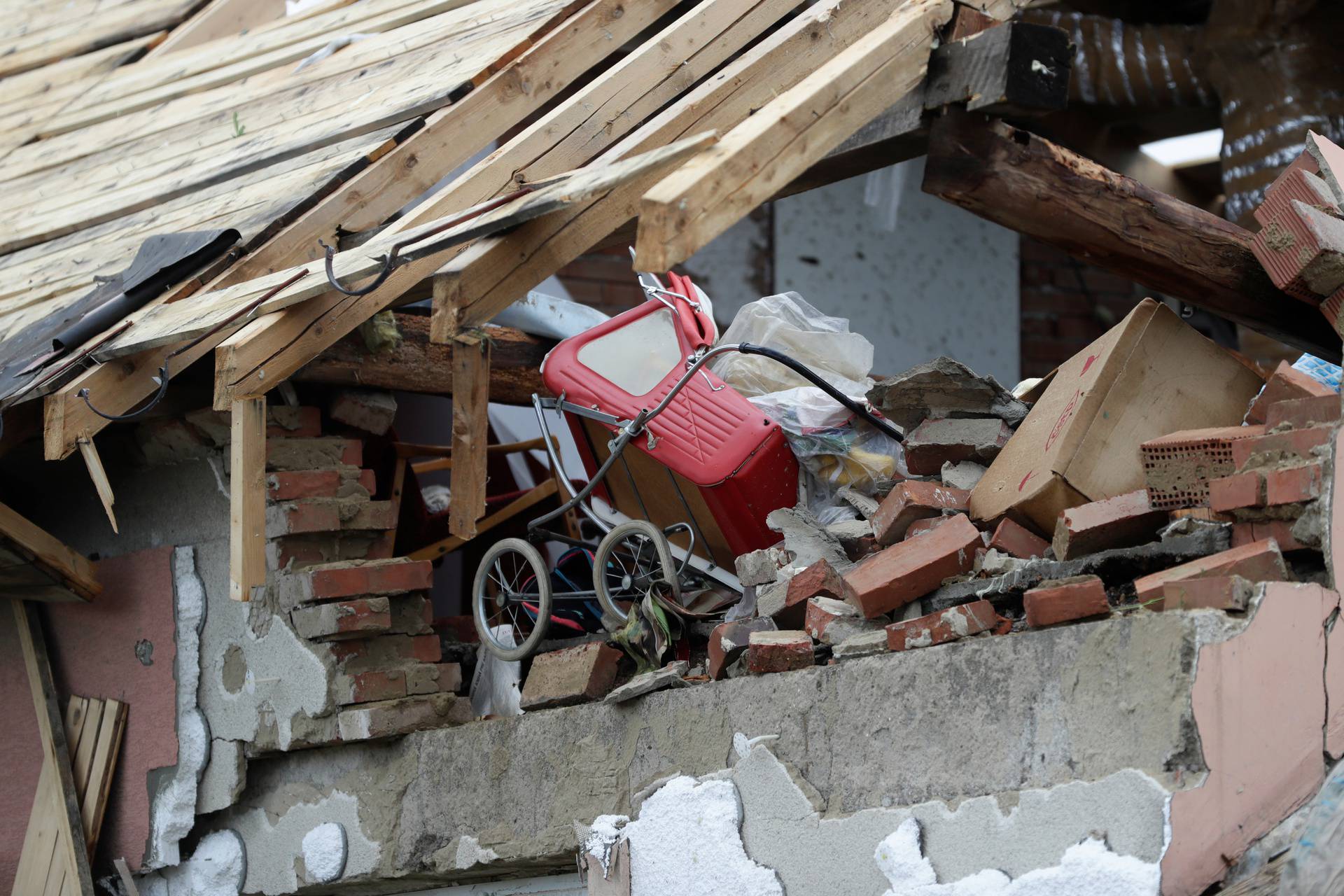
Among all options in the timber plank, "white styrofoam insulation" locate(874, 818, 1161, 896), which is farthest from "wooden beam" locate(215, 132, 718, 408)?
"white styrofoam insulation" locate(874, 818, 1161, 896)

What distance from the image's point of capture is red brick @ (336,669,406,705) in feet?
12.8

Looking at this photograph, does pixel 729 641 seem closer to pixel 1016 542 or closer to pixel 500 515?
pixel 1016 542

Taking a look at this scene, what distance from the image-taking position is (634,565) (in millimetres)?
4020

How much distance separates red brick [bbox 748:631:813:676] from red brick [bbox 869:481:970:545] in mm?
357

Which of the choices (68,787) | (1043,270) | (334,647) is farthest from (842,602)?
(1043,270)

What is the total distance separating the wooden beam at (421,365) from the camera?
13.5 feet

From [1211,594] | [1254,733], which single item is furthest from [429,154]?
[1254,733]

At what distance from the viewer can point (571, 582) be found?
434cm

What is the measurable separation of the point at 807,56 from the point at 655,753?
167 centimetres

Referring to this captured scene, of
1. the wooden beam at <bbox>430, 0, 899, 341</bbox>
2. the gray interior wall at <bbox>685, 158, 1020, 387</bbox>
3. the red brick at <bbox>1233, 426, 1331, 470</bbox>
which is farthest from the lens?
the gray interior wall at <bbox>685, 158, 1020, 387</bbox>

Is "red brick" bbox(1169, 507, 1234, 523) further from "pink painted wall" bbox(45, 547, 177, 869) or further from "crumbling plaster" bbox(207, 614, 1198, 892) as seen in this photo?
"pink painted wall" bbox(45, 547, 177, 869)

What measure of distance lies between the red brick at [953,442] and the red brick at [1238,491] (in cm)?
84

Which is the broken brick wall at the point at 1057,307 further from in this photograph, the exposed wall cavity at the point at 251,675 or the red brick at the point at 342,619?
the exposed wall cavity at the point at 251,675

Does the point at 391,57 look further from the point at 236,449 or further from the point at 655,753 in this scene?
the point at 655,753
